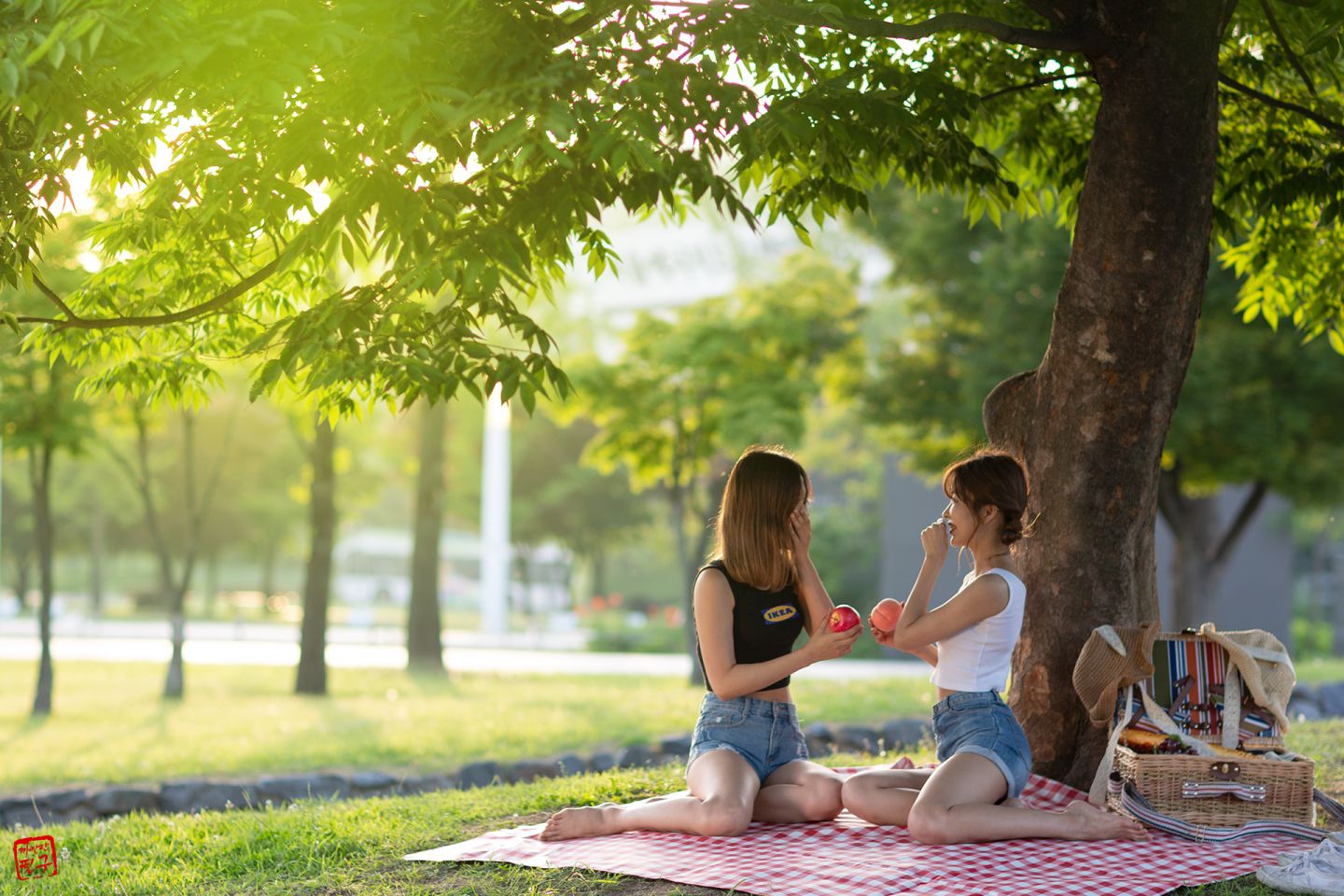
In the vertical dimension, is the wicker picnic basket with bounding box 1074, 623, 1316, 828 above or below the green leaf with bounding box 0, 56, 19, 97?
below

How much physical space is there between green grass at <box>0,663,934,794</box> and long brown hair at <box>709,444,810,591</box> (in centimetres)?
584

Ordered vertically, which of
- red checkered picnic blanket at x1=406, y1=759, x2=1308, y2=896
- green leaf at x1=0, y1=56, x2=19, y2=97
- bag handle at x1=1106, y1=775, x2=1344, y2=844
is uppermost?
green leaf at x1=0, y1=56, x2=19, y2=97

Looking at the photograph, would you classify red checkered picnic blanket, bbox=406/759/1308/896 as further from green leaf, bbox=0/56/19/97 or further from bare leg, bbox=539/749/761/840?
green leaf, bbox=0/56/19/97

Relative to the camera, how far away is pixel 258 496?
40.2 metres

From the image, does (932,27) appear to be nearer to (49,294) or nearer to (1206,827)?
(1206,827)

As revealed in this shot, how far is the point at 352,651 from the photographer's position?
1105 inches

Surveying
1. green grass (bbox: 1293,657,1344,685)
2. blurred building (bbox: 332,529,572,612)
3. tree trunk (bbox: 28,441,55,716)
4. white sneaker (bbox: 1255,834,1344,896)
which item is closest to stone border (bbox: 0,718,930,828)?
white sneaker (bbox: 1255,834,1344,896)

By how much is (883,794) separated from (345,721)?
9.87 m

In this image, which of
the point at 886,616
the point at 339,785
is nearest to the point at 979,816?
the point at 886,616

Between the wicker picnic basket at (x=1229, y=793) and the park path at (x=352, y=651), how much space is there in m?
14.1

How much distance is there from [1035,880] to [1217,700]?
6.12 feet

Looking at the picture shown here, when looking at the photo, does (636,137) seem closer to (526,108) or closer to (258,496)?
(526,108)

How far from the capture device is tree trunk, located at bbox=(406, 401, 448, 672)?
67.7 feet

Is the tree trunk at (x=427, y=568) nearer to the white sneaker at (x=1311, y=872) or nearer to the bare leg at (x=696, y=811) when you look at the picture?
the bare leg at (x=696, y=811)
